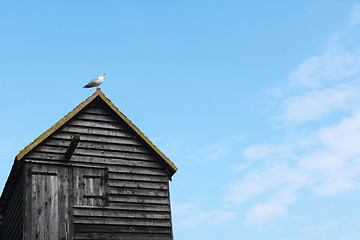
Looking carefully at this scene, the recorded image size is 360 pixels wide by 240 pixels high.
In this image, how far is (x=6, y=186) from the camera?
18922mm

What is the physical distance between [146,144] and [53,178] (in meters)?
3.43

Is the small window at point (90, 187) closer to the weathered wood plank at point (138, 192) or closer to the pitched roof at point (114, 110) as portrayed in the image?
the weathered wood plank at point (138, 192)

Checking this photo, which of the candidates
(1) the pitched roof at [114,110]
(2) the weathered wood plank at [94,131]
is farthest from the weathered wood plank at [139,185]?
(2) the weathered wood plank at [94,131]

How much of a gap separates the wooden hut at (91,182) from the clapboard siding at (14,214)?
0.11ft

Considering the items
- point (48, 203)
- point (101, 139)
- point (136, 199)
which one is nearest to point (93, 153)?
point (101, 139)

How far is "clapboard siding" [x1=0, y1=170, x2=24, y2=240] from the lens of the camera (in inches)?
673

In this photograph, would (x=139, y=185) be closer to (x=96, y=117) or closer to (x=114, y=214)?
(x=114, y=214)

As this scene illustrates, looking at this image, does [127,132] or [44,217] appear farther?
[127,132]

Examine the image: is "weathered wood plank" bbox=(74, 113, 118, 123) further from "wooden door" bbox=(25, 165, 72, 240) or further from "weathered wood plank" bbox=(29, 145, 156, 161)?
"wooden door" bbox=(25, 165, 72, 240)

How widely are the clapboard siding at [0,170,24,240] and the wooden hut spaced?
0.03 metres

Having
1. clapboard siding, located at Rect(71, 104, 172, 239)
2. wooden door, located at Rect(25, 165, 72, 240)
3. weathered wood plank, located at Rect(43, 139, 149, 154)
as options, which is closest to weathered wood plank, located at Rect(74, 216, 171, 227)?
clapboard siding, located at Rect(71, 104, 172, 239)

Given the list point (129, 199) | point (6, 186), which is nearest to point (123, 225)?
point (129, 199)

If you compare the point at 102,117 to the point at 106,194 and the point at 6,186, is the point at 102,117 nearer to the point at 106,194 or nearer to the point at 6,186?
the point at 106,194

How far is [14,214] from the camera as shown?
18094mm
